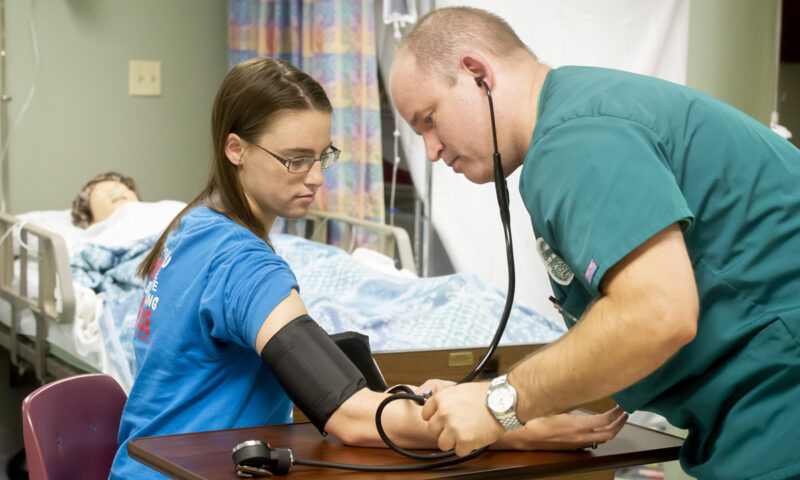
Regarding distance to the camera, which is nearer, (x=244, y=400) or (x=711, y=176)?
(x=711, y=176)

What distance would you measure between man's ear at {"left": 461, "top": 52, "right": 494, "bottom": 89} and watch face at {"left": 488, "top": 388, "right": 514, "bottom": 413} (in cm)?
37

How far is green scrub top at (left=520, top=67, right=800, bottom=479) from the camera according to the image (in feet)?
2.91

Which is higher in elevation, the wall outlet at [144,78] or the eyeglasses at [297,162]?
the wall outlet at [144,78]

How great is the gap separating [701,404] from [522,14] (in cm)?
244

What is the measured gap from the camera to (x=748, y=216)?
0.93m

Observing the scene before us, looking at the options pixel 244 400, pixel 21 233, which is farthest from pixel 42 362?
pixel 244 400

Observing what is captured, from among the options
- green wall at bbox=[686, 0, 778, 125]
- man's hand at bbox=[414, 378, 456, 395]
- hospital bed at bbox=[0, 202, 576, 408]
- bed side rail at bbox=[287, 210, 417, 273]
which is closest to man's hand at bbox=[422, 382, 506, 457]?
man's hand at bbox=[414, 378, 456, 395]

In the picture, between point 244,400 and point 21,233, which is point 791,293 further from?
point 21,233

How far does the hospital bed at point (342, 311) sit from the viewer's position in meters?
1.98

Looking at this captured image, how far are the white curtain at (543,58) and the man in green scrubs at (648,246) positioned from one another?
1.96 m

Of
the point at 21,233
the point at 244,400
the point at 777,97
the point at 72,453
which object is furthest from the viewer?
the point at 21,233

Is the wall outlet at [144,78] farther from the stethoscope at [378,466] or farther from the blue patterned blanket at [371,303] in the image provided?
the stethoscope at [378,466]

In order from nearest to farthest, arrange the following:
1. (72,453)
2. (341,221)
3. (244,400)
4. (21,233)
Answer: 1. (244,400)
2. (72,453)
3. (21,233)
4. (341,221)

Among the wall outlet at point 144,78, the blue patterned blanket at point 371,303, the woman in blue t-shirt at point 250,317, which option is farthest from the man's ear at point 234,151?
the wall outlet at point 144,78
